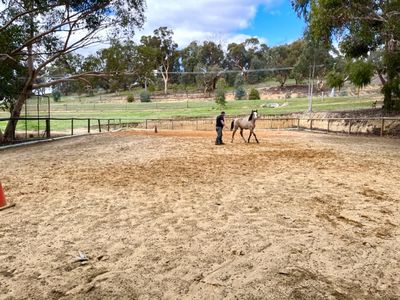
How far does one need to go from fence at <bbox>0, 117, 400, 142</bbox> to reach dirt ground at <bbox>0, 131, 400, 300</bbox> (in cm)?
1075

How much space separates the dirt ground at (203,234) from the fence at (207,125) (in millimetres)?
10753

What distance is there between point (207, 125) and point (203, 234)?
3030 cm

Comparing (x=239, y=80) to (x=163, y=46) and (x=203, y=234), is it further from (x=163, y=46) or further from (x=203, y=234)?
(x=203, y=234)

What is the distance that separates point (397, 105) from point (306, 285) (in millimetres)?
22215

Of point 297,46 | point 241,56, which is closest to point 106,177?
point 297,46

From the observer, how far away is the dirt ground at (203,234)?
3389 mm

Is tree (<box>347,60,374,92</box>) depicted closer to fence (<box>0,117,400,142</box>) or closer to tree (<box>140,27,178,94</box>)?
fence (<box>0,117,400,142</box>)

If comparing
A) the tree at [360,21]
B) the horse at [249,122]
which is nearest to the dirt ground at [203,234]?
the horse at [249,122]

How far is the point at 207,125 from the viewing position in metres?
34.8

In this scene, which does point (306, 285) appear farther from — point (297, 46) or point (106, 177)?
point (297, 46)

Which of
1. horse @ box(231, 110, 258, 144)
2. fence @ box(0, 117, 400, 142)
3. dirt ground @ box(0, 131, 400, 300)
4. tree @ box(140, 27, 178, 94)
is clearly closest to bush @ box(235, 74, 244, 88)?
tree @ box(140, 27, 178, 94)

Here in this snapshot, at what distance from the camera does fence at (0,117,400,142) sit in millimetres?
20422

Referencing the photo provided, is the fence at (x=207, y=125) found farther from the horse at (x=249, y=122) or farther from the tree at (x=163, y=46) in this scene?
the tree at (x=163, y=46)

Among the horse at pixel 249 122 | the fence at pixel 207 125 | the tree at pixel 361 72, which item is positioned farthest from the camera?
the tree at pixel 361 72
